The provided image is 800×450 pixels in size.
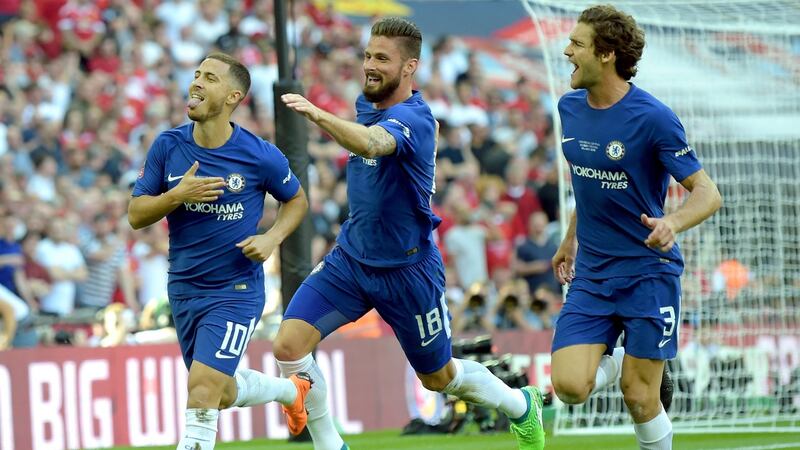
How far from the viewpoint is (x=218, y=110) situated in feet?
30.2

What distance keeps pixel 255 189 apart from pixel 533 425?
2387mm

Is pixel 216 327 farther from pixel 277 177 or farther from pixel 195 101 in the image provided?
pixel 195 101

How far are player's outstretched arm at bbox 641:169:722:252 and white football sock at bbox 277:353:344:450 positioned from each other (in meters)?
2.49

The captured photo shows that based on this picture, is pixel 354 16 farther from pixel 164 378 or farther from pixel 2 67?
pixel 164 378

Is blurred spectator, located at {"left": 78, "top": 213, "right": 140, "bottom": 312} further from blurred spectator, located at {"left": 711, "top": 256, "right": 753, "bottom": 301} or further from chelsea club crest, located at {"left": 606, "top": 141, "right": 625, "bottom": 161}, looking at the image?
chelsea club crest, located at {"left": 606, "top": 141, "right": 625, "bottom": 161}

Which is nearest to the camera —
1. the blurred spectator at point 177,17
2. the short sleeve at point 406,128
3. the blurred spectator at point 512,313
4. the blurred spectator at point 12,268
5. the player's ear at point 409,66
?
the short sleeve at point 406,128

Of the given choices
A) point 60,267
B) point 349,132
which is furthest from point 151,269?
point 349,132

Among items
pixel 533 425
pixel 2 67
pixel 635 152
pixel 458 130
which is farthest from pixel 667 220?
pixel 458 130

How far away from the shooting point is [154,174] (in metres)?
9.09

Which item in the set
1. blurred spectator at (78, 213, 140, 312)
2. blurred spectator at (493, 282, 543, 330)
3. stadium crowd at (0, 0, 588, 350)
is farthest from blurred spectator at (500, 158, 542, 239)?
blurred spectator at (78, 213, 140, 312)

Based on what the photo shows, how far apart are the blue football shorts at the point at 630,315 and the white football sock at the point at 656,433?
0.36 meters

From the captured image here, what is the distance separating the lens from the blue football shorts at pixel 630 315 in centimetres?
834

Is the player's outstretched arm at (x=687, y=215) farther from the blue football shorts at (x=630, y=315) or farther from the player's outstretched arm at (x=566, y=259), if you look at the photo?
the player's outstretched arm at (x=566, y=259)

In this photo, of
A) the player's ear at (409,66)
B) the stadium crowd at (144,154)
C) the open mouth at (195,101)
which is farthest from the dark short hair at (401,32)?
the stadium crowd at (144,154)
